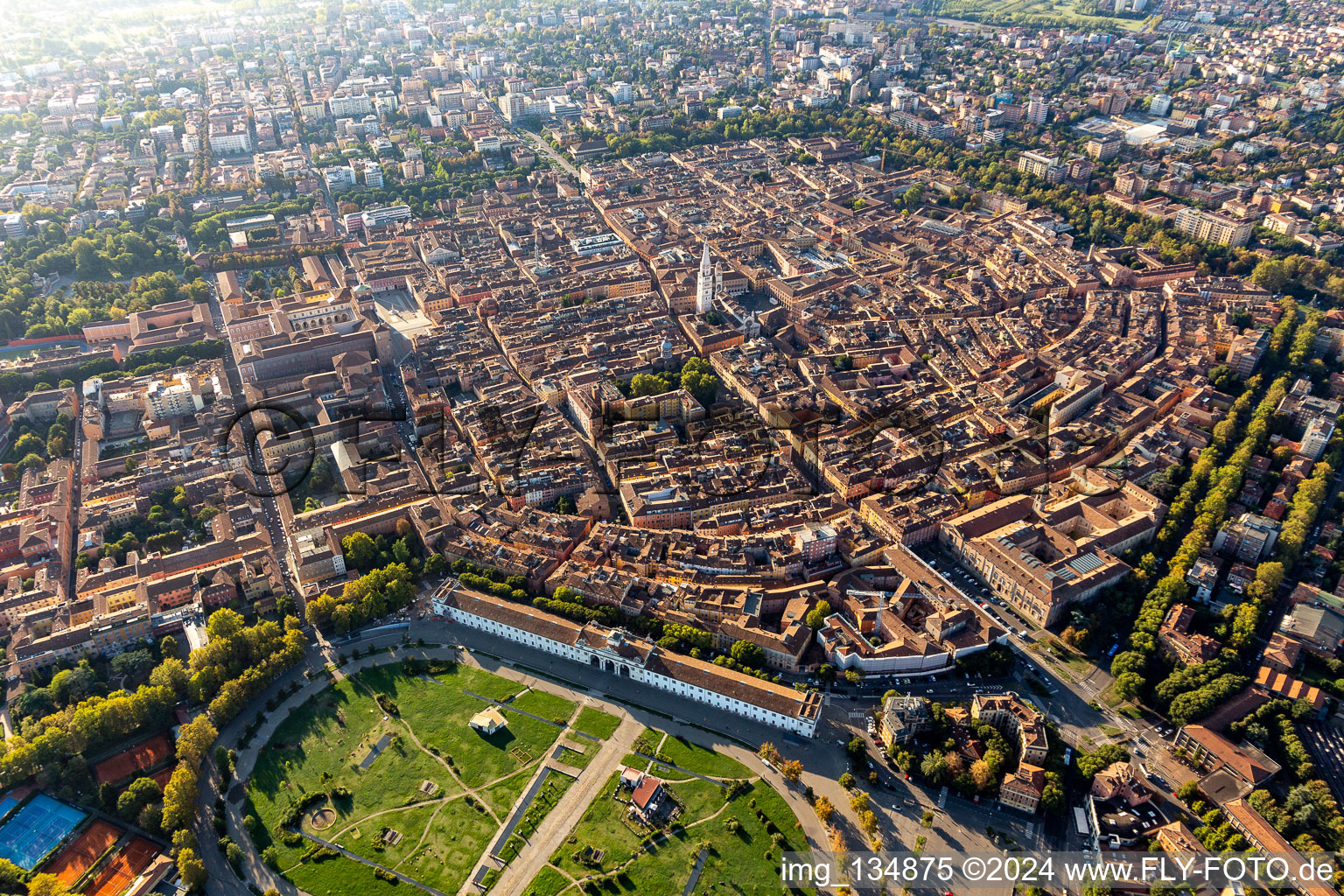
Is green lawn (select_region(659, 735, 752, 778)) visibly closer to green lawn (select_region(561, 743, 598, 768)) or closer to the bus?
green lawn (select_region(561, 743, 598, 768))

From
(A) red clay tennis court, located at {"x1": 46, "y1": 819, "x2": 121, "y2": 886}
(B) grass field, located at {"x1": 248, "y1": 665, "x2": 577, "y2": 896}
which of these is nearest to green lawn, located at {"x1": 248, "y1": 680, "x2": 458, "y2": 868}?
(B) grass field, located at {"x1": 248, "y1": 665, "x2": 577, "y2": 896}

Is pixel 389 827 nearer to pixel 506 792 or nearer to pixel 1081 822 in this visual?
pixel 506 792

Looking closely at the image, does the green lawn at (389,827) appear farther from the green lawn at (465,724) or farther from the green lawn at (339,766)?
the green lawn at (465,724)

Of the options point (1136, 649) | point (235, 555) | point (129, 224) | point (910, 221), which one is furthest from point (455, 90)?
point (1136, 649)

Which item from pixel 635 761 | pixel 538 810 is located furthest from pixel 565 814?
pixel 635 761

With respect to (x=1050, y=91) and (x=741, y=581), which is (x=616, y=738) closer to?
(x=741, y=581)

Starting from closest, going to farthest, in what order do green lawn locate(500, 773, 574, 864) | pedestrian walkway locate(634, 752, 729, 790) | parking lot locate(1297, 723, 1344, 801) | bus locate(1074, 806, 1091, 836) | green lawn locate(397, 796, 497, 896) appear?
green lawn locate(397, 796, 497, 896)
green lawn locate(500, 773, 574, 864)
bus locate(1074, 806, 1091, 836)
parking lot locate(1297, 723, 1344, 801)
pedestrian walkway locate(634, 752, 729, 790)

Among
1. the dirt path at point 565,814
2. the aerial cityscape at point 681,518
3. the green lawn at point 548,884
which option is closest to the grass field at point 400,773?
→ the aerial cityscape at point 681,518
